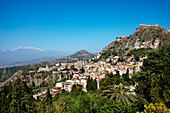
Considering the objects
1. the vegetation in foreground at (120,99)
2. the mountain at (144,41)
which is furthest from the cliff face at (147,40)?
the vegetation in foreground at (120,99)

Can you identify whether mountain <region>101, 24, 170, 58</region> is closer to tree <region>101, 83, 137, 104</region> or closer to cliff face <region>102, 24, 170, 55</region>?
cliff face <region>102, 24, 170, 55</region>

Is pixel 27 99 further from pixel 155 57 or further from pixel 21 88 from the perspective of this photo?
pixel 155 57

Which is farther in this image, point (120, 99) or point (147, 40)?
point (147, 40)

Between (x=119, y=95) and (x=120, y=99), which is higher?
(x=119, y=95)

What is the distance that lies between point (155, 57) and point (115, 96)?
822 cm

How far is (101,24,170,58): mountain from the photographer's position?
89.4 metres

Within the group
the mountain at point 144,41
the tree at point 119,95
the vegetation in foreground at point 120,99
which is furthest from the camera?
the mountain at point 144,41

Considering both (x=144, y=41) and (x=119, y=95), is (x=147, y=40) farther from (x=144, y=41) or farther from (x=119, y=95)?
(x=119, y=95)

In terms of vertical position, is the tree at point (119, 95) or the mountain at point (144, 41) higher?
the mountain at point (144, 41)

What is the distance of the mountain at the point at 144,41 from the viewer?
Result: 89.4 metres

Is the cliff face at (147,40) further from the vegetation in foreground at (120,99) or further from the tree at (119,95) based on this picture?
the tree at (119,95)

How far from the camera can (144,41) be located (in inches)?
3858

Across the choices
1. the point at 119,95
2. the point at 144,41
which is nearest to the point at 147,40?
the point at 144,41

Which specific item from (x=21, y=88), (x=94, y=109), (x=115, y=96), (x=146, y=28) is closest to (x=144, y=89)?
(x=115, y=96)
